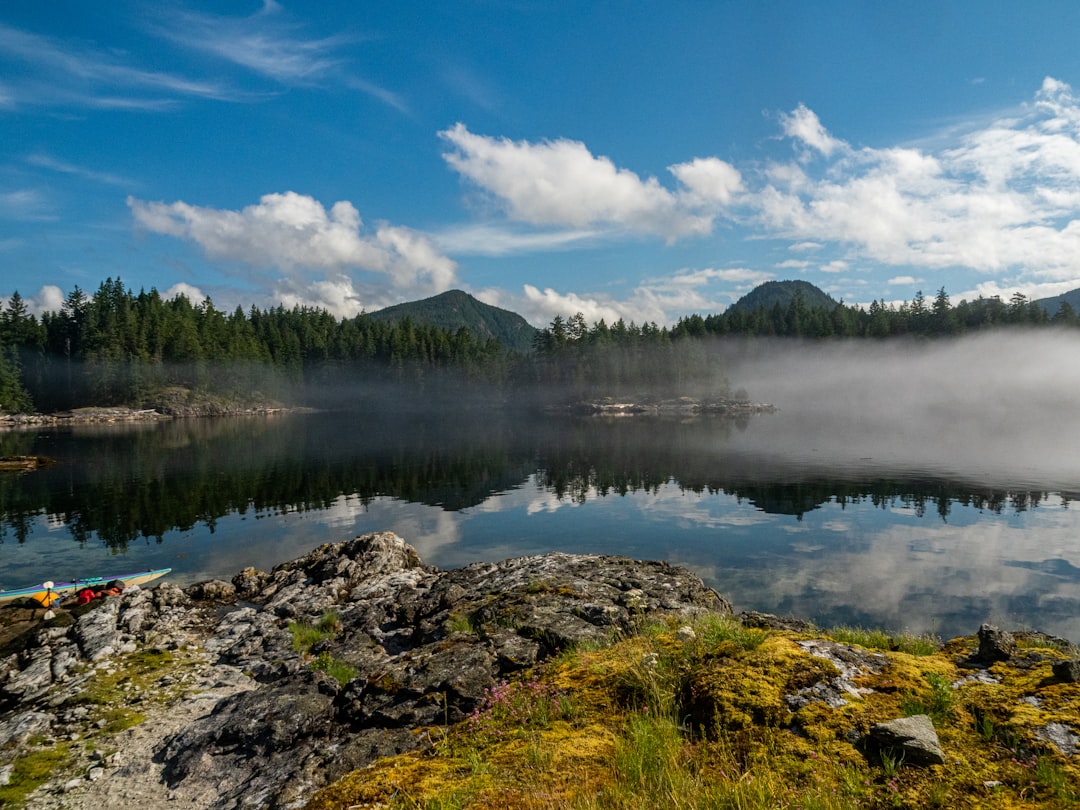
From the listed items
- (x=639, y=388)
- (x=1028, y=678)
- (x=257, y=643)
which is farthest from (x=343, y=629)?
(x=639, y=388)

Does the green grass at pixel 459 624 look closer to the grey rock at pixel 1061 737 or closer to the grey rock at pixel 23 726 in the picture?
the grey rock at pixel 23 726

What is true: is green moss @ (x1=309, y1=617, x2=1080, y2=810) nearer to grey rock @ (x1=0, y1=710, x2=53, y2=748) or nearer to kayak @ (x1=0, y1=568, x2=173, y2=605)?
grey rock @ (x1=0, y1=710, x2=53, y2=748)

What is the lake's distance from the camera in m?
25.2

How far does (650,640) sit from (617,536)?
2561 cm

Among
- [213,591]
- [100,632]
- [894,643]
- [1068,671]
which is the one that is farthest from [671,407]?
[1068,671]

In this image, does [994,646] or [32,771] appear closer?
[994,646]

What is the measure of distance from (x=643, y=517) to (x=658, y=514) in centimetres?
146

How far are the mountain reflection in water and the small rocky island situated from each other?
1270cm

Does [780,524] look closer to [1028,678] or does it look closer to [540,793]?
[1028,678]

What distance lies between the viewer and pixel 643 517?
39781mm

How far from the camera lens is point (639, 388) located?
178000mm

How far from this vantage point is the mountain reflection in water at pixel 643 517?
81.9 ft

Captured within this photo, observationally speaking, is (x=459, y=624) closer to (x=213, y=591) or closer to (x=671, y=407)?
(x=213, y=591)

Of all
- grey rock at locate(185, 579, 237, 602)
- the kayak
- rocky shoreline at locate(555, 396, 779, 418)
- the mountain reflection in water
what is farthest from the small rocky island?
rocky shoreline at locate(555, 396, 779, 418)
